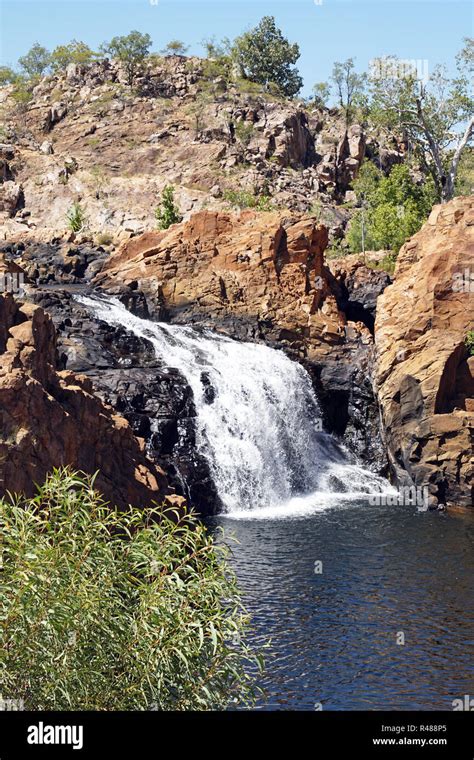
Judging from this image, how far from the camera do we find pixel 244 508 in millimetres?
47812

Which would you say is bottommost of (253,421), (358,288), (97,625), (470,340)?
(97,625)

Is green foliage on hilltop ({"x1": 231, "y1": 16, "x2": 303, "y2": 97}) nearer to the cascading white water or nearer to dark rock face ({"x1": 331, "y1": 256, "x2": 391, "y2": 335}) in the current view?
dark rock face ({"x1": 331, "y1": 256, "x2": 391, "y2": 335})

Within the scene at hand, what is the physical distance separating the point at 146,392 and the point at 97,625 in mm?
33861

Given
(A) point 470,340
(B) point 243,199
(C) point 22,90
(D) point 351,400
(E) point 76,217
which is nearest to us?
(A) point 470,340

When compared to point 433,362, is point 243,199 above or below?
above

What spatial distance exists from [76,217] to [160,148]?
22.6 metres

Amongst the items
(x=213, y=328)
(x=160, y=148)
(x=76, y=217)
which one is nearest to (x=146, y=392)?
(x=213, y=328)

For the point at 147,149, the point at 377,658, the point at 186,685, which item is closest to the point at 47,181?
the point at 147,149

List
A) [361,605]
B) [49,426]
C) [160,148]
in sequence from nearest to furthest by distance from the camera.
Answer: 1. [361,605]
2. [49,426]
3. [160,148]

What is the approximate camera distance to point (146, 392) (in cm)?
4922

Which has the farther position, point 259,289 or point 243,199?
point 243,199

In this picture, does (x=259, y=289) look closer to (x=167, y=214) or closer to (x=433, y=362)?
(x=433, y=362)

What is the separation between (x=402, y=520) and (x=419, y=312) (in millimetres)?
14015

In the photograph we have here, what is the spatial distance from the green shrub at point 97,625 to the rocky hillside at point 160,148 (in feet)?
270
